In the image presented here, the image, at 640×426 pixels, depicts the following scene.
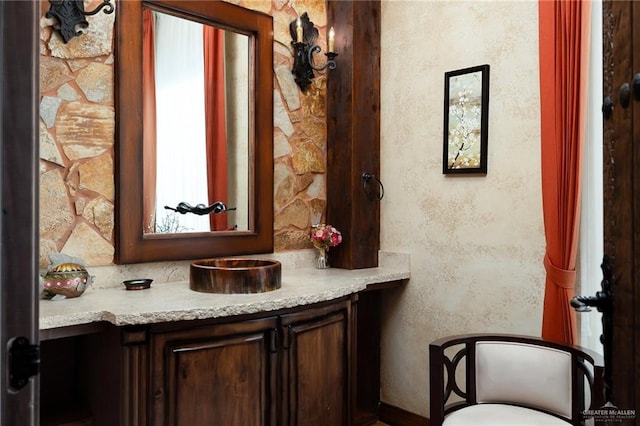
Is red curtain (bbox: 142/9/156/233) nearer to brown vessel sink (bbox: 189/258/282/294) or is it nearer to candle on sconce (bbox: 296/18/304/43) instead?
brown vessel sink (bbox: 189/258/282/294)

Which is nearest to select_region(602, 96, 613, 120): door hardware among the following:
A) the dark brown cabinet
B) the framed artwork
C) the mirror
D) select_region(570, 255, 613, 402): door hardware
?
select_region(570, 255, 613, 402): door hardware

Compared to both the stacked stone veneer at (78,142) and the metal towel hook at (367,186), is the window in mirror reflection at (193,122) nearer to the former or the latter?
the stacked stone veneer at (78,142)

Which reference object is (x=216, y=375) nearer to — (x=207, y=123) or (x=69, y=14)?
(x=207, y=123)

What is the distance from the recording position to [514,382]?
6.21ft

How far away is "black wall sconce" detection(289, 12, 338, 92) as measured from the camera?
105 inches

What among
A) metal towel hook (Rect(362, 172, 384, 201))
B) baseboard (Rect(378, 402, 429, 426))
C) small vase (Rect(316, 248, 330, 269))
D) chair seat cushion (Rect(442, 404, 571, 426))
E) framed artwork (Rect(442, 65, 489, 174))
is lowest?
baseboard (Rect(378, 402, 429, 426))

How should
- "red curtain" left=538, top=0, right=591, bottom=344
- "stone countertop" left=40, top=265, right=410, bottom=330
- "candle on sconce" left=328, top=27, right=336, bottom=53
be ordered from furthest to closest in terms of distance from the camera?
1. "candle on sconce" left=328, top=27, right=336, bottom=53
2. "red curtain" left=538, top=0, right=591, bottom=344
3. "stone countertop" left=40, top=265, right=410, bottom=330

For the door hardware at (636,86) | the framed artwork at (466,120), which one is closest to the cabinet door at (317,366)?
the framed artwork at (466,120)

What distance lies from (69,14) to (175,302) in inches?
47.3

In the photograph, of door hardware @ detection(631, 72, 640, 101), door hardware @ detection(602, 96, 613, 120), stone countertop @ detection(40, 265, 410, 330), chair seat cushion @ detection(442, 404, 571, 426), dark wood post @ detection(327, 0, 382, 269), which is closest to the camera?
door hardware @ detection(631, 72, 640, 101)

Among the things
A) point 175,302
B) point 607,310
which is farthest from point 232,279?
point 607,310

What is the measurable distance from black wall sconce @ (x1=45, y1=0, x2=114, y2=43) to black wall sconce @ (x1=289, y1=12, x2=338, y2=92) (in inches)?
40.8

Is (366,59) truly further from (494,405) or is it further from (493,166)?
(494,405)

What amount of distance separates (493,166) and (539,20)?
68 cm
